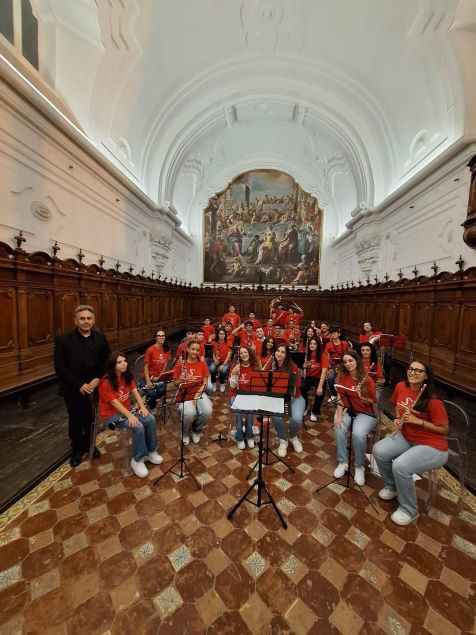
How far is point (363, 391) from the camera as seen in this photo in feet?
10.2

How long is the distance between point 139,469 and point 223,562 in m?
1.44

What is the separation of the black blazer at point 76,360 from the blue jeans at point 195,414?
1.25 metres

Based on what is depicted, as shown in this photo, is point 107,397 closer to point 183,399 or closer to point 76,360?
point 76,360

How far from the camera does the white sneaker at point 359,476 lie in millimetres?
2964

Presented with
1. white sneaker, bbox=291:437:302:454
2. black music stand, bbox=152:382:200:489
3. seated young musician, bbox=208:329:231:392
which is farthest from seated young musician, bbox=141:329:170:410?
white sneaker, bbox=291:437:302:454

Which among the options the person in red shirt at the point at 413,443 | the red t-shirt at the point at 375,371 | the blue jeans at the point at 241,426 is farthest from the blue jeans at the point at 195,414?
the red t-shirt at the point at 375,371

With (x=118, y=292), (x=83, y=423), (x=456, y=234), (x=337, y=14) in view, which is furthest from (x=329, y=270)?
(x=83, y=423)

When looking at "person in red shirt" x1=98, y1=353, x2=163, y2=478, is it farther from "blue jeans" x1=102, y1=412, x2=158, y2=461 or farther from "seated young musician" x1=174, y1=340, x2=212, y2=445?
"seated young musician" x1=174, y1=340, x2=212, y2=445

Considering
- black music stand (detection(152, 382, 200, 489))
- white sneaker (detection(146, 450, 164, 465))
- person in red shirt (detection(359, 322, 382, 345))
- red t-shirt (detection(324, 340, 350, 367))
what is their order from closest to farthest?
black music stand (detection(152, 382, 200, 489)) → white sneaker (detection(146, 450, 164, 465)) → red t-shirt (detection(324, 340, 350, 367)) → person in red shirt (detection(359, 322, 382, 345))

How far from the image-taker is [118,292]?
7359 millimetres

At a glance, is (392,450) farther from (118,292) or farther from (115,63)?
(115,63)

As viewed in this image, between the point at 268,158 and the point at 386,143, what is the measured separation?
735 centimetres

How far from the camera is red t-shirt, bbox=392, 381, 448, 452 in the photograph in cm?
249

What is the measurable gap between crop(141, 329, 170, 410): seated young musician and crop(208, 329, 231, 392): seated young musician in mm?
1522
